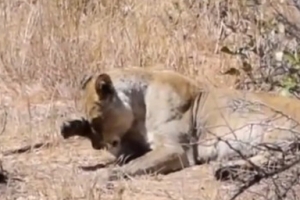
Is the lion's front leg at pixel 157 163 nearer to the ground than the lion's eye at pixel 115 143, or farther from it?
nearer to the ground

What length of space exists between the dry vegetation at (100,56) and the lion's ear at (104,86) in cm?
28

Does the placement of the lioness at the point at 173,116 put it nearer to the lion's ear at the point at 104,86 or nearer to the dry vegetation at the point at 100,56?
the lion's ear at the point at 104,86

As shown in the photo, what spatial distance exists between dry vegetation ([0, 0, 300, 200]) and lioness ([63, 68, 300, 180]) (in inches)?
5.0

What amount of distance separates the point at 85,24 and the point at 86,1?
48cm

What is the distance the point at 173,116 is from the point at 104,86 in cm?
38

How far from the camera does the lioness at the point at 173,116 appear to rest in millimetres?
5141

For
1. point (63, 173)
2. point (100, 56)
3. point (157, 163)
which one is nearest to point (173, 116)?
point (157, 163)

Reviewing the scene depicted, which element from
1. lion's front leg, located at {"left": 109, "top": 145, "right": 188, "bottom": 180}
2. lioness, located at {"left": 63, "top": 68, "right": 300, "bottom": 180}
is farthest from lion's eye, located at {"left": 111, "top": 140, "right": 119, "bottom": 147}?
lion's front leg, located at {"left": 109, "top": 145, "right": 188, "bottom": 180}

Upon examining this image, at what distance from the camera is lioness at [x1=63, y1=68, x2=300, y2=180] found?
5.14 metres

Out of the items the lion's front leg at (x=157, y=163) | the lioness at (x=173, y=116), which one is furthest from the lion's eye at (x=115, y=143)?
the lion's front leg at (x=157, y=163)

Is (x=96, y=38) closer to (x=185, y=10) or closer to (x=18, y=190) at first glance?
(x=185, y=10)

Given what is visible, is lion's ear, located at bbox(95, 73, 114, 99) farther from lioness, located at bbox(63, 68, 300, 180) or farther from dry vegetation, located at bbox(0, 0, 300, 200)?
dry vegetation, located at bbox(0, 0, 300, 200)

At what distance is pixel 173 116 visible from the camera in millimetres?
5285

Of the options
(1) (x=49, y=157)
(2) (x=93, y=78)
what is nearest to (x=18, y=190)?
(1) (x=49, y=157)
